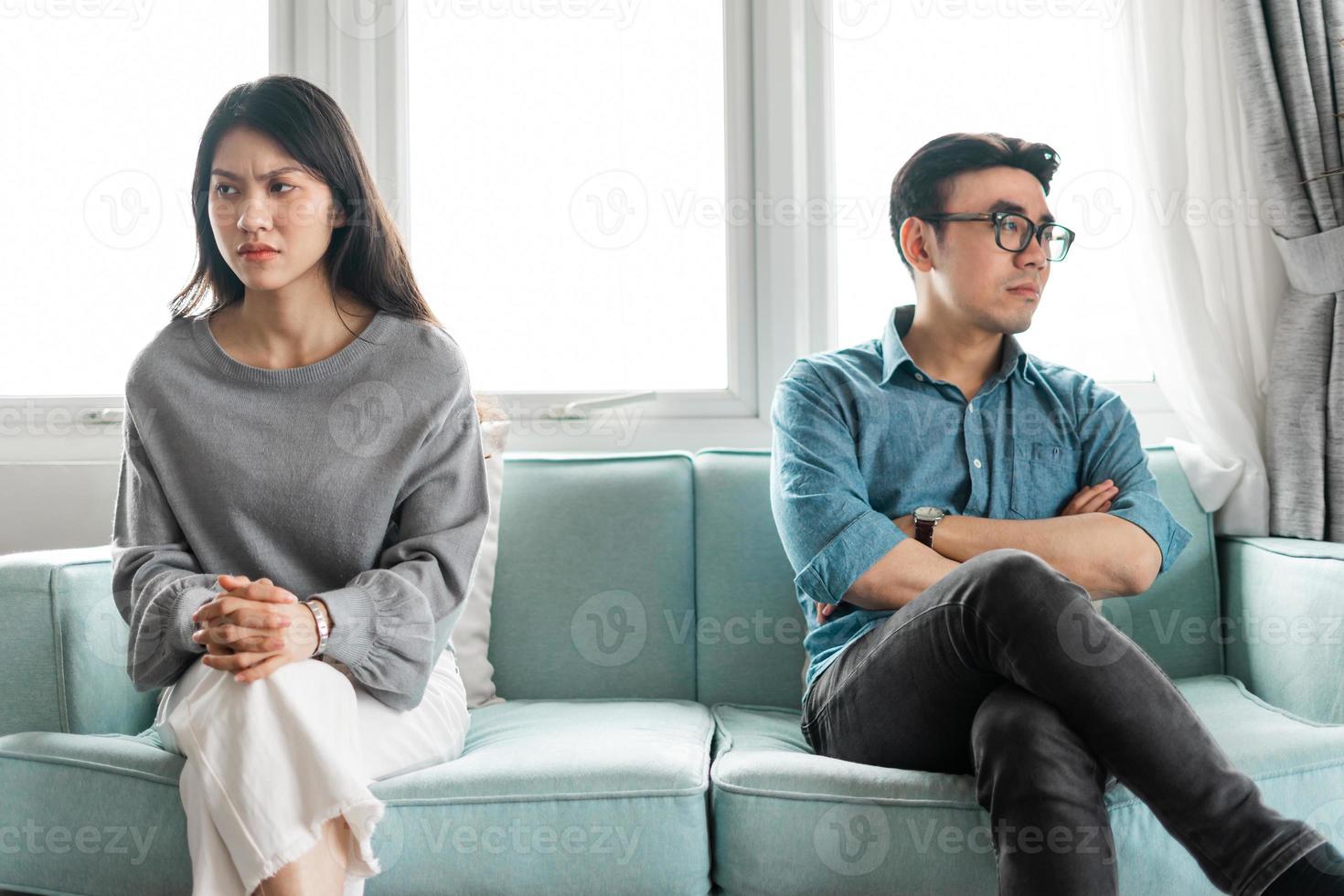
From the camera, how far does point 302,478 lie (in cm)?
155

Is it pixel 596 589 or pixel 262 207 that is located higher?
pixel 262 207

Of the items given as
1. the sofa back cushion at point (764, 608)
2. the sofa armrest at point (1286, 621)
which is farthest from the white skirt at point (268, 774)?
the sofa armrest at point (1286, 621)

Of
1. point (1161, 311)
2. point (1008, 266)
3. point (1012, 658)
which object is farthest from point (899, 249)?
point (1012, 658)

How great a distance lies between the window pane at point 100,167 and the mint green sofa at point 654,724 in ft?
3.58

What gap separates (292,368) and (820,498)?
79cm

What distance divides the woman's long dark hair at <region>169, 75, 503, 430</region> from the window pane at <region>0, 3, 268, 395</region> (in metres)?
0.97

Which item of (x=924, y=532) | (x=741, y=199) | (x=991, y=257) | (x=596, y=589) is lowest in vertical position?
(x=596, y=589)

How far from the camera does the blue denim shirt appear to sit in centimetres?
168

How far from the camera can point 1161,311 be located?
7.32 feet

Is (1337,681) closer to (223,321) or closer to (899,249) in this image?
(899,249)

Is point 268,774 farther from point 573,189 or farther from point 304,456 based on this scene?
point 573,189

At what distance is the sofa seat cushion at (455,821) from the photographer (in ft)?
4.53

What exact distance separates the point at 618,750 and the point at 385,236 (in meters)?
0.83

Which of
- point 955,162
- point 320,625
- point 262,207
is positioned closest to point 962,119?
point 955,162
